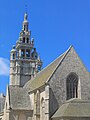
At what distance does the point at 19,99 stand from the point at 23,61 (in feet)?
56.1

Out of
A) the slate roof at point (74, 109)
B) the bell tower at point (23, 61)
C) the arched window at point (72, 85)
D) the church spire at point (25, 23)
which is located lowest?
the slate roof at point (74, 109)

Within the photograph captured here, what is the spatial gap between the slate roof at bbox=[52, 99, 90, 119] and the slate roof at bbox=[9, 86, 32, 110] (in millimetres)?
8050

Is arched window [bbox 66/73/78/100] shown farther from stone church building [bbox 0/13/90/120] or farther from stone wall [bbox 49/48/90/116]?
stone wall [bbox 49/48/90/116]

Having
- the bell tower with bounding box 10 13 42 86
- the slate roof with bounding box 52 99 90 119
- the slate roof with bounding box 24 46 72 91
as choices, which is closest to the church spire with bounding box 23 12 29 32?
the bell tower with bounding box 10 13 42 86

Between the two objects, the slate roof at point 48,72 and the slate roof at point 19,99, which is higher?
the slate roof at point 48,72

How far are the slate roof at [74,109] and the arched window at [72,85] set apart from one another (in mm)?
1903

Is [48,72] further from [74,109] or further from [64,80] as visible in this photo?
[74,109]

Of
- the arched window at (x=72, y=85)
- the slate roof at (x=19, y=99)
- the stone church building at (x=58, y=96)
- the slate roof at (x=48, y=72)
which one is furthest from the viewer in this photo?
the slate roof at (x=19, y=99)

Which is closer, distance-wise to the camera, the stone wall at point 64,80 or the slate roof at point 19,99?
the stone wall at point 64,80

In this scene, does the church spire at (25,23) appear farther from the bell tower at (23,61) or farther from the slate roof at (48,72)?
the slate roof at (48,72)

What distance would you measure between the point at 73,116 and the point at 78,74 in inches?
255

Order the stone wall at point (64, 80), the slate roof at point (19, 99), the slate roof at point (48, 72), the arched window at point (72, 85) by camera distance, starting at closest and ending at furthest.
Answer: the stone wall at point (64, 80)
the arched window at point (72, 85)
the slate roof at point (48, 72)
the slate roof at point (19, 99)

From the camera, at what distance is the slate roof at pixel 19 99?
133 feet

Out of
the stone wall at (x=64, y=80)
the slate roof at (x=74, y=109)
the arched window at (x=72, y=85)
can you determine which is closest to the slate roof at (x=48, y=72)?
the stone wall at (x=64, y=80)
